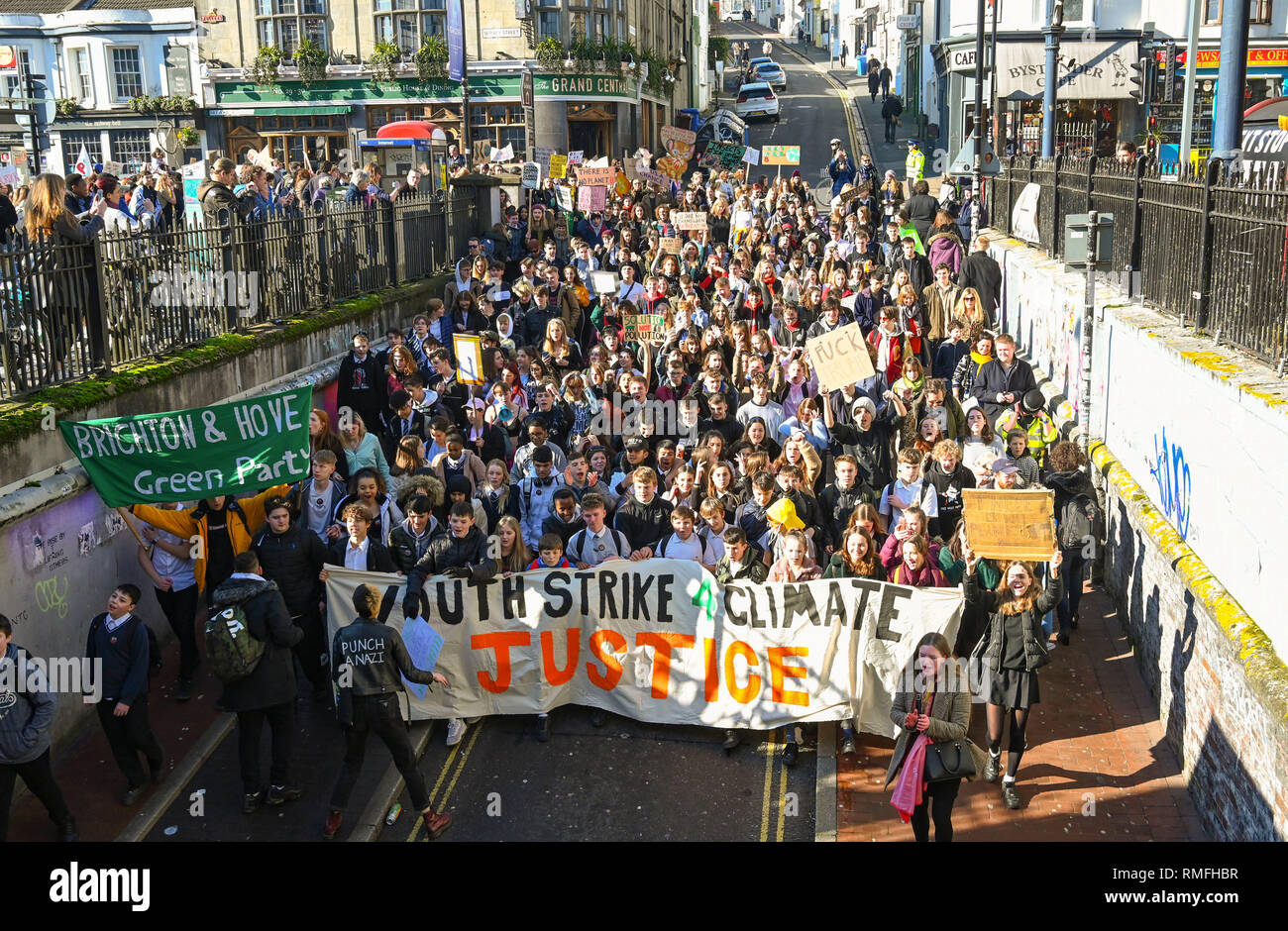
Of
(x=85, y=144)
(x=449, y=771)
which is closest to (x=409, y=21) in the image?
(x=85, y=144)

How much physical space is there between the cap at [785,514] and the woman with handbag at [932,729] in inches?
100

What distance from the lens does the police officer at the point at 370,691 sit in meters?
8.16

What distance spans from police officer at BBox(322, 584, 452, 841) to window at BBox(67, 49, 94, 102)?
43.6 meters

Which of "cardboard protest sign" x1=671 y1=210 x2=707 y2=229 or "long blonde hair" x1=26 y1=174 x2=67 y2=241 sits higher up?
"long blonde hair" x1=26 y1=174 x2=67 y2=241

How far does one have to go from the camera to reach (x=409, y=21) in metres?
39.6

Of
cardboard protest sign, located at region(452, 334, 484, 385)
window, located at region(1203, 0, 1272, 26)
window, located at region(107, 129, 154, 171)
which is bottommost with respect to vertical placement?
cardboard protest sign, located at region(452, 334, 484, 385)

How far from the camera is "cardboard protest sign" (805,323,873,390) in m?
12.0

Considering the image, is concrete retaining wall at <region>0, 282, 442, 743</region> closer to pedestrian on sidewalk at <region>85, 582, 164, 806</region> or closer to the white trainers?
pedestrian on sidewalk at <region>85, 582, 164, 806</region>

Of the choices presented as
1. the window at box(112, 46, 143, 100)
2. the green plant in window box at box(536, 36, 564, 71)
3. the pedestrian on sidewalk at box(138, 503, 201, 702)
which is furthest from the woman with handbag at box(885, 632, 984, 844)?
the window at box(112, 46, 143, 100)

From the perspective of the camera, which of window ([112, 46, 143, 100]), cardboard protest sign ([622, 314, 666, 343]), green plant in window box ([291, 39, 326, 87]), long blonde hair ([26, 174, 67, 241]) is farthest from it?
window ([112, 46, 143, 100])

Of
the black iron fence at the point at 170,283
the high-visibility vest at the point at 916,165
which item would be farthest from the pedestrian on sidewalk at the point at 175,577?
the high-visibility vest at the point at 916,165

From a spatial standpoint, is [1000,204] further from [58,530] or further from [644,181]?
[58,530]

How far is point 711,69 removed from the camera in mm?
71188

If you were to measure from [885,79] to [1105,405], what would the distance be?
136 feet
